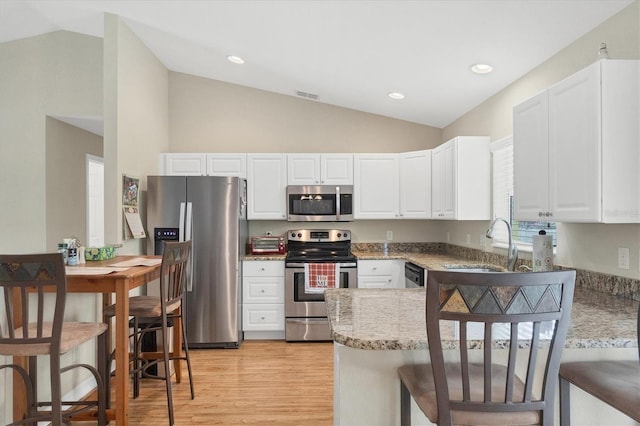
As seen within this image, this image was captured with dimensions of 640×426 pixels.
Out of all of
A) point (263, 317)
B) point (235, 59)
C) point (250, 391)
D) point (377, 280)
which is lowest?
point (250, 391)

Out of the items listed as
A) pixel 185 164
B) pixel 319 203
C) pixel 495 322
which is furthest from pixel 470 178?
pixel 185 164

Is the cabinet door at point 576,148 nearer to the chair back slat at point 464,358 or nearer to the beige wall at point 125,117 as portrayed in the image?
the chair back slat at point 464,358

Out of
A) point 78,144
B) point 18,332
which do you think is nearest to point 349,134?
point 78,144

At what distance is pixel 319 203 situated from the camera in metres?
4.70

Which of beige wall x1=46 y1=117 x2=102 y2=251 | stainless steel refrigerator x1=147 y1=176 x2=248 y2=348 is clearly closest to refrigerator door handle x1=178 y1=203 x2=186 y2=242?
stainless steel refrigerator x1=147 y1=176 x2=248 y2=348

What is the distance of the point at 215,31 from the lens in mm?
3566

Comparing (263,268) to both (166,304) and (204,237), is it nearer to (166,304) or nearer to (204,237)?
(204,237)

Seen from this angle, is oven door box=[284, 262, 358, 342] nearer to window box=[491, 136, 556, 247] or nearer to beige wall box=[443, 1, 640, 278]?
window box=[491, 136, 556, 247]

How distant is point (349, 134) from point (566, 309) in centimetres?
410

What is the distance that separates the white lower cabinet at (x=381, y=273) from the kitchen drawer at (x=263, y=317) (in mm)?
922

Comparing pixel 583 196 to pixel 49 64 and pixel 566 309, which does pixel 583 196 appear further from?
pixel 49 64

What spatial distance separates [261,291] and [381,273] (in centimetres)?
129

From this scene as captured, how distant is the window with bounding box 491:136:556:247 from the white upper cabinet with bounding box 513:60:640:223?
4.06ft

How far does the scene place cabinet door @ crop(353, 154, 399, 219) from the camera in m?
4.72
